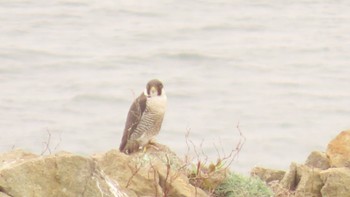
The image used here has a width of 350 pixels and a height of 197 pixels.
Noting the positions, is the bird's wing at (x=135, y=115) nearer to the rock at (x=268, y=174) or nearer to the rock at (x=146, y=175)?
the rock at (x=268, y=174)

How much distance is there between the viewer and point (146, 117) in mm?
10375

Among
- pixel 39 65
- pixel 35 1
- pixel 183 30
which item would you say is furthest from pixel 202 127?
pixel 35 1

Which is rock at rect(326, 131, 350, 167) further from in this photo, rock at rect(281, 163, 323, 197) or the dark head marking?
the dark head marking

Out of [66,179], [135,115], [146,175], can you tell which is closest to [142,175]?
[146,175]

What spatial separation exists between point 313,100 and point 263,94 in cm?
92

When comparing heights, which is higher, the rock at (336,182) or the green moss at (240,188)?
the rock at (336,182)

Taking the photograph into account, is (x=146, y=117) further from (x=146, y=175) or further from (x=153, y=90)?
(x=146, y=175)

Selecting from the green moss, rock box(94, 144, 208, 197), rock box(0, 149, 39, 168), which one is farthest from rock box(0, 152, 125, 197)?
the green moss

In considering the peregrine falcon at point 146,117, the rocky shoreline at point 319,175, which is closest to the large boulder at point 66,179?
the rocky shoreline at point 319,175

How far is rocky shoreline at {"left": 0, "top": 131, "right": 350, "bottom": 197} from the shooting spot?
6.70 meters

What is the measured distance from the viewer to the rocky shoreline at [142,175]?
6.70 metres

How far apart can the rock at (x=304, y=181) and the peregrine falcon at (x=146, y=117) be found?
157 centimetres

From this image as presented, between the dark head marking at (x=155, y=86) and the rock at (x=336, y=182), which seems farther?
the dark head marking at (x=155, y=86)

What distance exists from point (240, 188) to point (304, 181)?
18.4 inches
